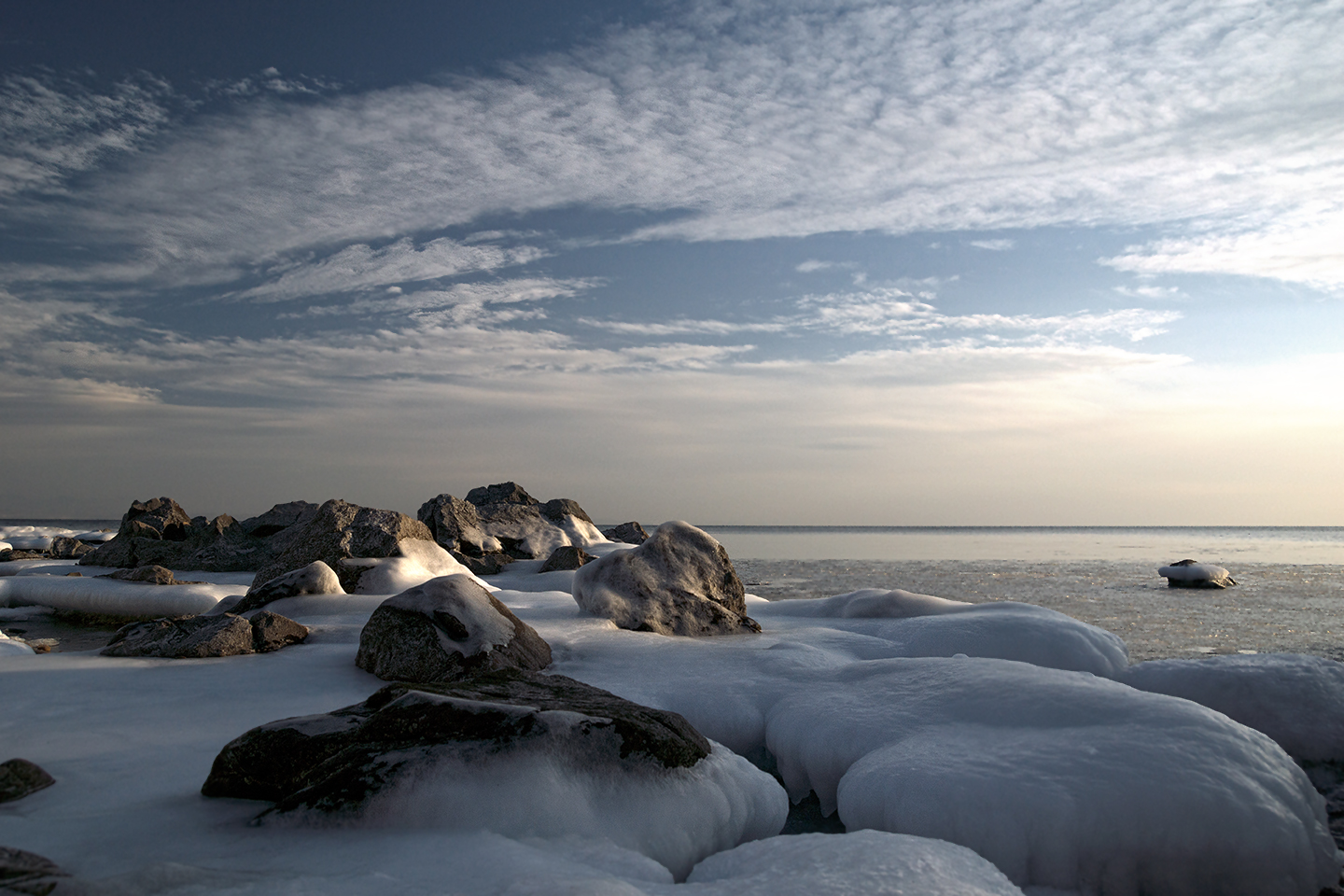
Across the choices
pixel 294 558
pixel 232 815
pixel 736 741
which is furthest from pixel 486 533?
pixel 232 815

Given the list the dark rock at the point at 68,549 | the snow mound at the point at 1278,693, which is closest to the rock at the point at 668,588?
the snow mound at the point at 1278,693

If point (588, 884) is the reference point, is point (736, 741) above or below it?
below

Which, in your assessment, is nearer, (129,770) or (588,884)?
(588,884)

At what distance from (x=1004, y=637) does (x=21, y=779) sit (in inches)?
202

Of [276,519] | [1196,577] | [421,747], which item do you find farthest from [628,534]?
[421,747]

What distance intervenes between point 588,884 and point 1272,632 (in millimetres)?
8592

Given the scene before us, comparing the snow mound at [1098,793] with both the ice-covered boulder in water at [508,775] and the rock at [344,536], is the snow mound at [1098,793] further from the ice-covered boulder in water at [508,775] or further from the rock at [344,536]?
the rock at [344,536]

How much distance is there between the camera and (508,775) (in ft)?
7.58

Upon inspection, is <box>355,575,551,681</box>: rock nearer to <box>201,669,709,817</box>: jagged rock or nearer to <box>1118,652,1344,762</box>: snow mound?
<box>201,669,709,817</box>: jagged rock

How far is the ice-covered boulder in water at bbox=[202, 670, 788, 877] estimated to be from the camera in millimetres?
2205

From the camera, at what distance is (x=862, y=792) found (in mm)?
2746

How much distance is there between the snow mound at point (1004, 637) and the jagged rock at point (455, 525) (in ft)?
30.4

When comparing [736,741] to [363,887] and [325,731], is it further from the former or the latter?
[363,887]

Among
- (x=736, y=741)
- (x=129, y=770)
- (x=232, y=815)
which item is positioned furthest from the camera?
(x=736, y=741)
